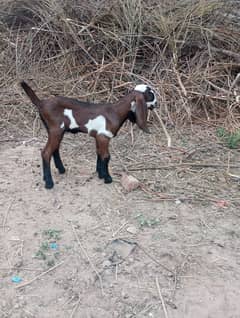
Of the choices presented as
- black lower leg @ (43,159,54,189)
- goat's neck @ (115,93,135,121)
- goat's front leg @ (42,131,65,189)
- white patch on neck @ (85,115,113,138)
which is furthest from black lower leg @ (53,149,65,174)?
goat's neck @ (115,93,135,121)

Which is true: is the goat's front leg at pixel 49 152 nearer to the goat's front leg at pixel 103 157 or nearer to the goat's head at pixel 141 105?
the goat's front leg at pixel 103 157

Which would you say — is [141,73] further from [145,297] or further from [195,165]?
[145,297]

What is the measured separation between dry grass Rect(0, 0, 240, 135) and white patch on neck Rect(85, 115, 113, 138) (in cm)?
143

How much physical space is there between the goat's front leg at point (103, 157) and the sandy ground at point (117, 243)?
62 mm

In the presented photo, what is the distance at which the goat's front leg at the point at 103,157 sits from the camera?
3045mm

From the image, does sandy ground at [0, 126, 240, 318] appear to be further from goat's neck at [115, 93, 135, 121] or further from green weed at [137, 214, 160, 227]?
goat's neck at [115, 93, 135, 121]

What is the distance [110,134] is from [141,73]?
187 cm

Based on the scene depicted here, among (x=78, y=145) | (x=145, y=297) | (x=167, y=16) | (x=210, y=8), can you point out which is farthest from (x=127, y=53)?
(x=145, y=297)

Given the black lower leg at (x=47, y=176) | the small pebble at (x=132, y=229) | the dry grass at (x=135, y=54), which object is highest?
the dry grass at (x=135, y=54)

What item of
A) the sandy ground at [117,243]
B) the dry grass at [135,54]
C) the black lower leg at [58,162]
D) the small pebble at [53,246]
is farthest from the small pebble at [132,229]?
the dry grass at [135,54]

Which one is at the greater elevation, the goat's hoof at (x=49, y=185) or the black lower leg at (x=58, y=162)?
the black lower leg at (x=58, y=162)

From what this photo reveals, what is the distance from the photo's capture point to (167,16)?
15.6 feet

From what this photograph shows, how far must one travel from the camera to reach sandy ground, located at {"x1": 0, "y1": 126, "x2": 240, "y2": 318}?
222 cm

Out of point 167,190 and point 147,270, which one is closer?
point 147,270
